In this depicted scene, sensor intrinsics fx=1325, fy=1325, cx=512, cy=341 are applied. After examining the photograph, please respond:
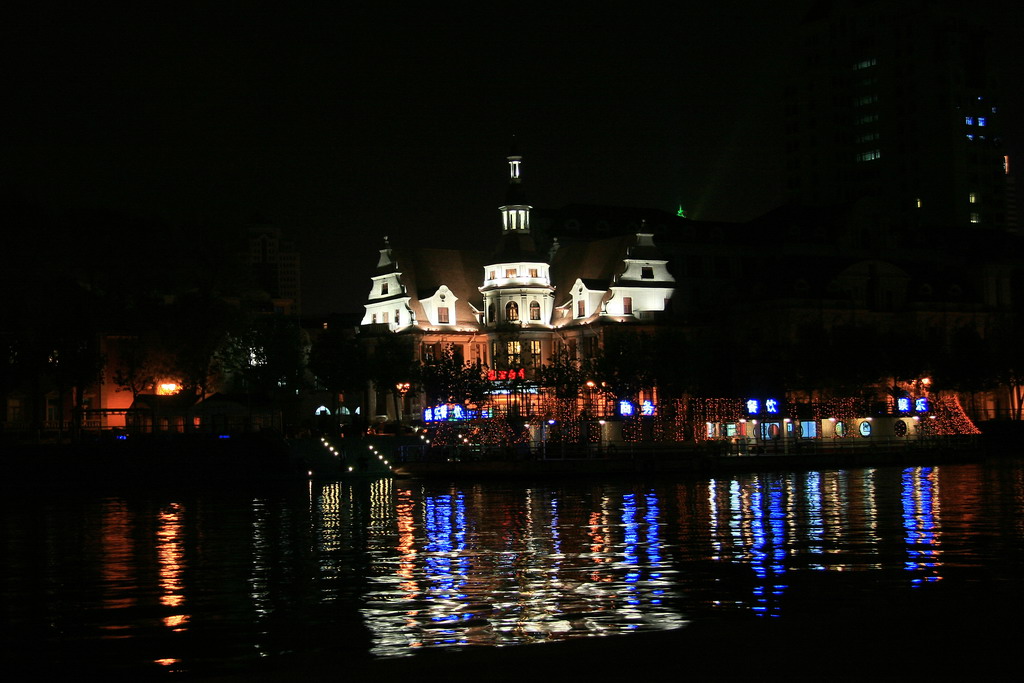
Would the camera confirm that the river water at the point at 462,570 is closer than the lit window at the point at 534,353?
Yes

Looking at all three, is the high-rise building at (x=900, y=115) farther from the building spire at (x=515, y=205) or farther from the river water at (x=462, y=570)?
the river water at (x=462, y=570)

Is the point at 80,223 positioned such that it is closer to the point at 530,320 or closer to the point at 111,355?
the point at 111,355

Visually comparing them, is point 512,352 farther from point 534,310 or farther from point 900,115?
point 900,115

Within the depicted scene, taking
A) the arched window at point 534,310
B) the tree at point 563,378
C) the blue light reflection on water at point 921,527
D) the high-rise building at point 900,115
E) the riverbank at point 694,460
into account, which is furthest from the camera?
the high-rise building at point 900,115

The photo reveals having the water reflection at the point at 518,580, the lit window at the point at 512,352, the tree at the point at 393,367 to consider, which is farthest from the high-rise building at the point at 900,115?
the water reflection at the point at 518,580

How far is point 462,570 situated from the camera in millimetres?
28422

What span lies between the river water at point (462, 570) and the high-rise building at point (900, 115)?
118 m

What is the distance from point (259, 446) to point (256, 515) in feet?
83.8

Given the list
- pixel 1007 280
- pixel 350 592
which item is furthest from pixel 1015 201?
pixel 350 592

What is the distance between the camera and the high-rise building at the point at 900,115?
6447 inches

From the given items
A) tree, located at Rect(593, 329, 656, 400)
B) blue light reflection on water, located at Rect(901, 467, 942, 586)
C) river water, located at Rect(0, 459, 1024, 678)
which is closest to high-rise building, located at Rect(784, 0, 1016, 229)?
tree, located at Rect(593, 329, 656, 400)

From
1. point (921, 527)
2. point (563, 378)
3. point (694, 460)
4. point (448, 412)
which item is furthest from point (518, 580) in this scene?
point (563, 378)

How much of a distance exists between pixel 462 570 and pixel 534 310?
90.3 meters

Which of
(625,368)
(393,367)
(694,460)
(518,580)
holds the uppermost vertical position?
(393,367)
